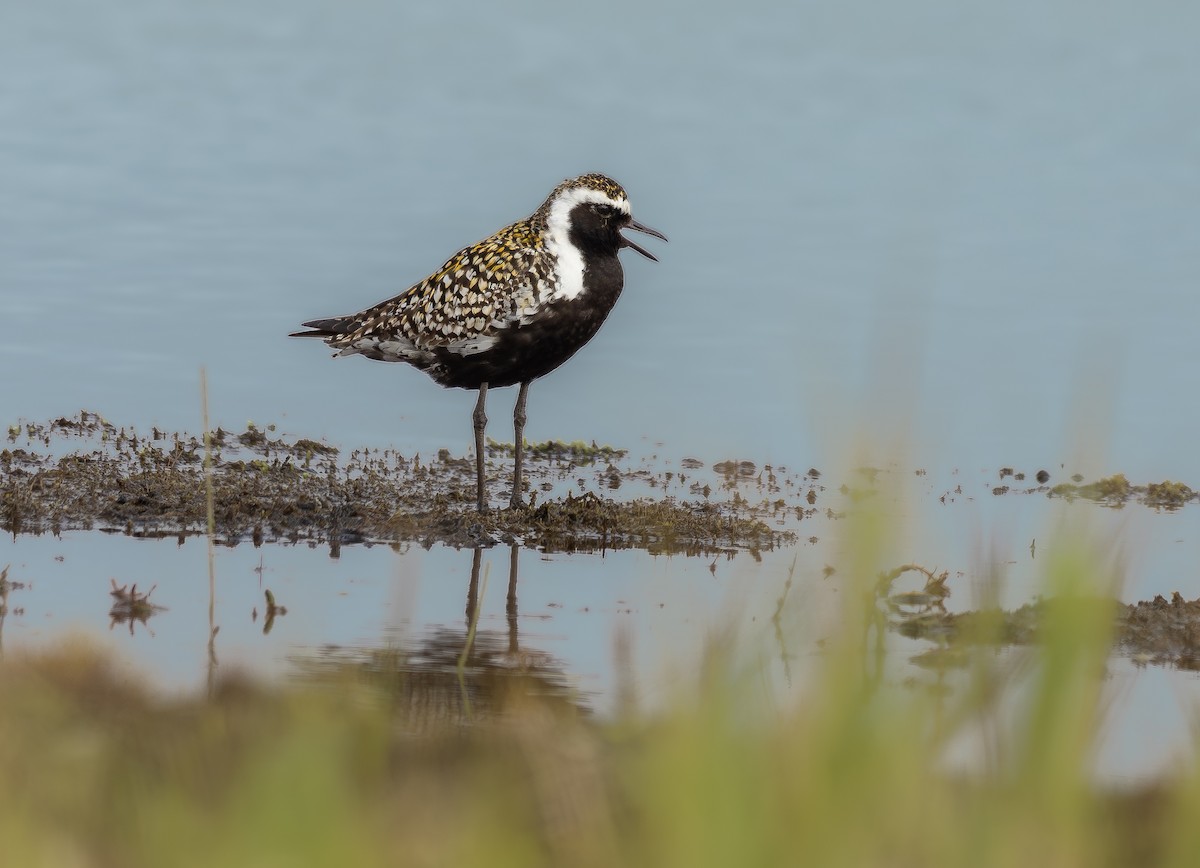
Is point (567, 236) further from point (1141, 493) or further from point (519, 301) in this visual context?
point (1141, 493)

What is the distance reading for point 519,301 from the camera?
11367mm

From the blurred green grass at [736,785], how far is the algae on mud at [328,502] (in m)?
4.96

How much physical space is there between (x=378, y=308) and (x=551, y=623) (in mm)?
4080

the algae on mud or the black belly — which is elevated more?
the black belly

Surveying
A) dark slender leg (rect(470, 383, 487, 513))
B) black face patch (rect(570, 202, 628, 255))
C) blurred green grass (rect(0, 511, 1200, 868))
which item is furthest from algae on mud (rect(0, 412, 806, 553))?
blurred green grass (rect(0, 511, 1200, 868))

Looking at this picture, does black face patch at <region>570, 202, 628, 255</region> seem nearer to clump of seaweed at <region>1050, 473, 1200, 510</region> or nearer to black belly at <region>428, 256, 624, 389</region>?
black belly at <region>428, 256, 624, 389</region>

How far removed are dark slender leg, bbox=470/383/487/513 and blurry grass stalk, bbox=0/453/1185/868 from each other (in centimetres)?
643

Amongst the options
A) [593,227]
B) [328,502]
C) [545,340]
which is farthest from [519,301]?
[328,502]

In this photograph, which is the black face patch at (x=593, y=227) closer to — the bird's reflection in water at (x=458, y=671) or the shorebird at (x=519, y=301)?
the shorebird at (x=519, y=301)

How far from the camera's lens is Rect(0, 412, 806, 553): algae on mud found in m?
10.8

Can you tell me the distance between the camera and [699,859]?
3.93 metres

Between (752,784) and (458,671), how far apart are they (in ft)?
13.4

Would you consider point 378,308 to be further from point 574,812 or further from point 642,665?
point 574,812

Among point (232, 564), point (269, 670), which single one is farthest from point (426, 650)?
point (232, 564)
